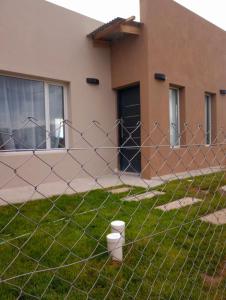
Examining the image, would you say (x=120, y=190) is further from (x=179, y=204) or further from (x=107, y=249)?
(x=107, y=249)

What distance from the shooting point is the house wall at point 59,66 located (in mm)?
6020

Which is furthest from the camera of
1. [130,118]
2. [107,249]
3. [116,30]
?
[130,118]

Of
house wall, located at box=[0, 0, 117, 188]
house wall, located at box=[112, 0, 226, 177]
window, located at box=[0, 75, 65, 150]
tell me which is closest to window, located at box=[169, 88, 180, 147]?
house wall, located at box=[112, 0, 226, 177]

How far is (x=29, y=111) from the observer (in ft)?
21.2

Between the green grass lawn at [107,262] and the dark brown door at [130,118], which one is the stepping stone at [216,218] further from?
the dark brown door at [130,118]

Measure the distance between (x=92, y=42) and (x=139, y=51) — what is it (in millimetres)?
1356

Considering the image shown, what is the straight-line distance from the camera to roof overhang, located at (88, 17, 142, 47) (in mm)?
6495

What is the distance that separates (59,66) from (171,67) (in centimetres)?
295

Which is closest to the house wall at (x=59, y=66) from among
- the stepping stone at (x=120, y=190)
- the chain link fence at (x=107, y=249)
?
the stepping stone at (x=120, y=190)

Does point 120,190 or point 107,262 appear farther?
point 120,190

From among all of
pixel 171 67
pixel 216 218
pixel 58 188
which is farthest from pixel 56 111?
pixel 216 218

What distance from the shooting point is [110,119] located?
25.4ft

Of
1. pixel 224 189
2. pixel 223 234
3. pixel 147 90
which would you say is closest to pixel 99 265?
pixel 223 234

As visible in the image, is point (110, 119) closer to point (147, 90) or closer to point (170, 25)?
point (147, 90)
